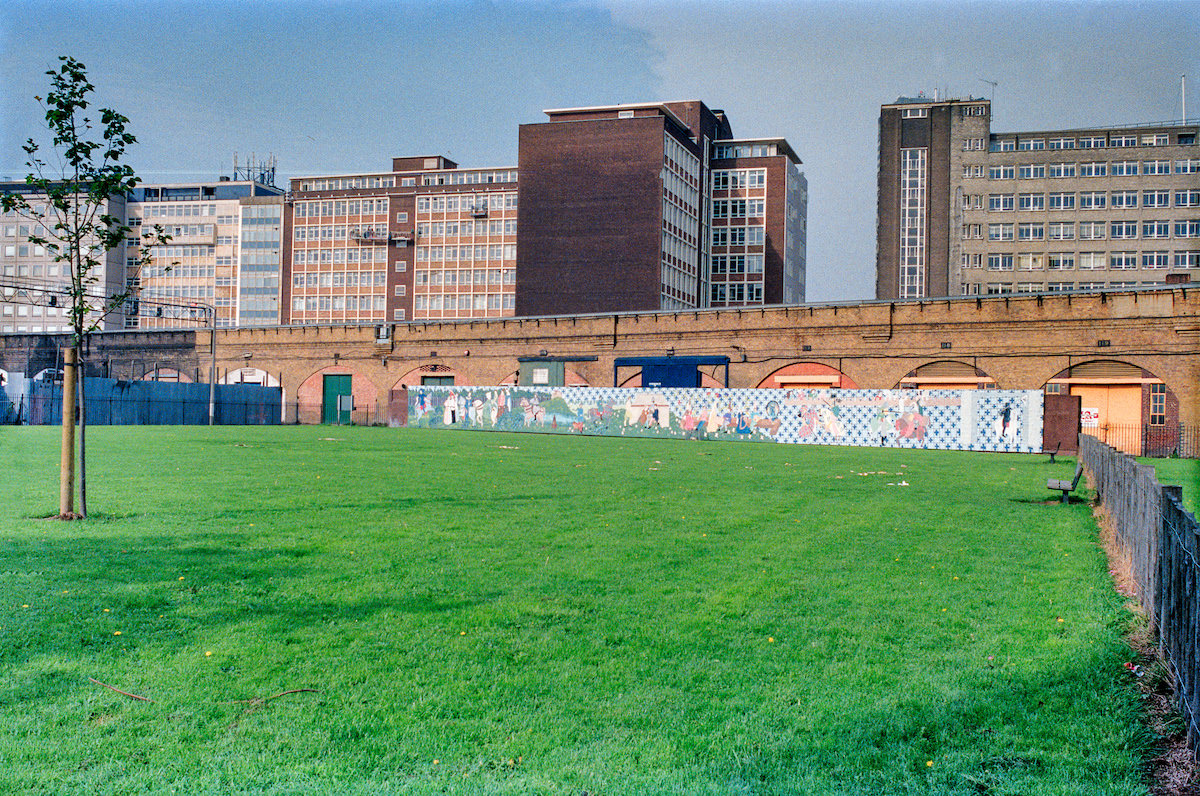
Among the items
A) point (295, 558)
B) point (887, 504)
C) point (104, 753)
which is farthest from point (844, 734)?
point (887, 504)

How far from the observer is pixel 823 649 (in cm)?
644

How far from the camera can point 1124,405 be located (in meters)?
40.7

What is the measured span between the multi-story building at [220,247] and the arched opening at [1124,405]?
94.9 metres

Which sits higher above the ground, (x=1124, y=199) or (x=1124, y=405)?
(x=1124, y=199)

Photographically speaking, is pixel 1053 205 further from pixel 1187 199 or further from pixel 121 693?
pixel 121 693

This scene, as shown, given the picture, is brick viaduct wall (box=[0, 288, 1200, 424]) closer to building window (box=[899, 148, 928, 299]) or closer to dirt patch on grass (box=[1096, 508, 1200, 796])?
dirt patch on grass (box=[1096, 508, 1200, 796])

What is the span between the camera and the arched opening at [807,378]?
156ft

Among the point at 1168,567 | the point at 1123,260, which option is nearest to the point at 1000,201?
the point at 1123,260

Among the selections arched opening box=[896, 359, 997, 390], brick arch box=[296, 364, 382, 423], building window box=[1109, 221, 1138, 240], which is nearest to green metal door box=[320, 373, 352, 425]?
brick arch box=[296, 364, 382, 423]

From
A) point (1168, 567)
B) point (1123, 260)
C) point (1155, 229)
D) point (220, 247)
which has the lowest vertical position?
point (1168, 567)

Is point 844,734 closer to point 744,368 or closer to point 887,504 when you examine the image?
point 887,504

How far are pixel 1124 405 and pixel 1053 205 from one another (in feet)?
222

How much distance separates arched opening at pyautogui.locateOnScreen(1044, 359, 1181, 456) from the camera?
3941 centimetres

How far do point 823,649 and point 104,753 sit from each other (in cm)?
433
